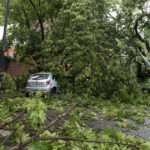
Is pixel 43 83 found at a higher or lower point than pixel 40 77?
lower

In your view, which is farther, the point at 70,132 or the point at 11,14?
the point at 11,14

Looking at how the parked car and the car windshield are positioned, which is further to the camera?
the car windshield

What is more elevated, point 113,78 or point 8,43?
point 8,43

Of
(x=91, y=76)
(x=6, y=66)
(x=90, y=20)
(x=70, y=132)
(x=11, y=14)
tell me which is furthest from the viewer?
(x=6, y=66)

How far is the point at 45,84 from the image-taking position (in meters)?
10.7

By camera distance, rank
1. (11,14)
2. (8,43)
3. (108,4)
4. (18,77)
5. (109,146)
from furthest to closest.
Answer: (11,14) < (8,43) < (18,77) < (108,4) < (109,146)

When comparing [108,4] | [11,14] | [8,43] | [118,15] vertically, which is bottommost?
[8,43]

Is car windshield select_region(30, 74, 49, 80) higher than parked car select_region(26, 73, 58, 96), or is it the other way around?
car windshield select_region(30, 74, 49, 80)

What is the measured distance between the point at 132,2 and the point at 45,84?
7049 millimetres

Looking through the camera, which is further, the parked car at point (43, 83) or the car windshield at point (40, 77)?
the car windshield at point (40, 77)

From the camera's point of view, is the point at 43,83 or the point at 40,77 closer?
the point at 43,83

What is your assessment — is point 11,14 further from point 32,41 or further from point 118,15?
point 118,15

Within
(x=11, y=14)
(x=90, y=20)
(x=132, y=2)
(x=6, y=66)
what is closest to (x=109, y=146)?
(x=90, y=20)

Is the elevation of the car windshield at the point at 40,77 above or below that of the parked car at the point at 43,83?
above
